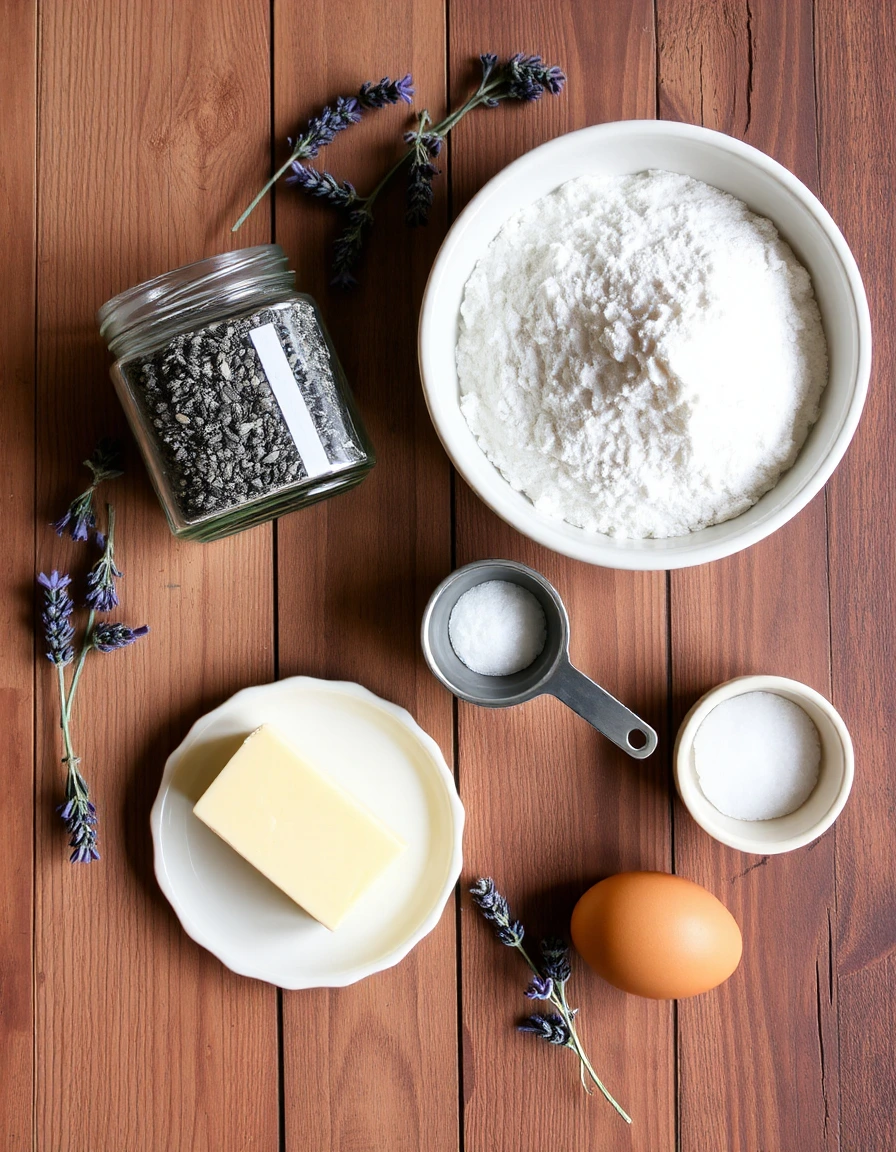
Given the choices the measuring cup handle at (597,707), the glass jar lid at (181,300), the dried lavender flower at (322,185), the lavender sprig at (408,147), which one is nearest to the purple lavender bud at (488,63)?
the lavender sprig at (408,147)

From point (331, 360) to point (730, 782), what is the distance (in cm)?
49

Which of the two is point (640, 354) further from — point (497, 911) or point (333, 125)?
point (497, 911)

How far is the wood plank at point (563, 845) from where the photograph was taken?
0.76 m

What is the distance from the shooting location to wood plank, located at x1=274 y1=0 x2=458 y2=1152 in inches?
29.2

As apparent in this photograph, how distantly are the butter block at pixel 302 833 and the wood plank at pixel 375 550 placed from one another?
98mm

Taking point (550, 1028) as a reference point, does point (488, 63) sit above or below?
above

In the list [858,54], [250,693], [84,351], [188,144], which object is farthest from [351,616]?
[858,54]

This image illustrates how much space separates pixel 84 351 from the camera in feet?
2.45

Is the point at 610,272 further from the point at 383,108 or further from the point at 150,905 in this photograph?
the point at 150,905

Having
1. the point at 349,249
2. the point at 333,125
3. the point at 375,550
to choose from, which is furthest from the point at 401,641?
the point at 333,125

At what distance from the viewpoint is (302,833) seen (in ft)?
2.29

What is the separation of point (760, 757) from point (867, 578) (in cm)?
19

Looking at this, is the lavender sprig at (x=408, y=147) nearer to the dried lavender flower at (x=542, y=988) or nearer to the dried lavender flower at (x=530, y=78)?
the dried lavender flower at (x=530, y=78)

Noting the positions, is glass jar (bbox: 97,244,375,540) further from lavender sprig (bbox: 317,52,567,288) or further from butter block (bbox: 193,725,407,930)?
butter block (bbox: 193,725,407,930)
